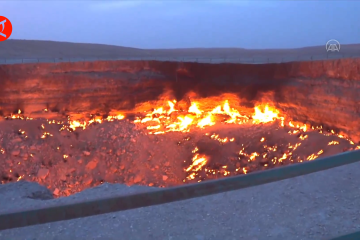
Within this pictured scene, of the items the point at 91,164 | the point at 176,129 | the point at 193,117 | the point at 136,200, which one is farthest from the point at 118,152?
the point at 136,200

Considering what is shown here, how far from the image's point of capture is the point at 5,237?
4395 millimetres

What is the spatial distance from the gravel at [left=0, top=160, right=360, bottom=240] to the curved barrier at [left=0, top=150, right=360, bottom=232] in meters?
2.45

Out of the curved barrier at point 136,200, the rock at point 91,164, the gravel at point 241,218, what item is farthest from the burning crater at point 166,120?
the curved barrier at point 136,200

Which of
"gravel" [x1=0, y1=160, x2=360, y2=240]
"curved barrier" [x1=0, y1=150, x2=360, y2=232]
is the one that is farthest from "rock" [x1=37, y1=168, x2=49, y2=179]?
"curved barrier" [x1=0, y1=150, x2=360, y2=232]

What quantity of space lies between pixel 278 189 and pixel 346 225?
1395 mm

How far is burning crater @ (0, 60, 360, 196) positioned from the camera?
11.9m

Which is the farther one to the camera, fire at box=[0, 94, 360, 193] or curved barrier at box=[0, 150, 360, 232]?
fire at box=[0, 94, 360, 193]

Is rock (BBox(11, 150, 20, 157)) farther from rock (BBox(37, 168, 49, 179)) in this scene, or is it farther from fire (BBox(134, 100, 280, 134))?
fire (BBox(134, 100, 280, 134))

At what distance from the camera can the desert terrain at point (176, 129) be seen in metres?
5.92

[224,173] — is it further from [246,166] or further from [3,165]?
[3,165]

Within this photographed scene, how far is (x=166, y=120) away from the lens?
51.9 ft

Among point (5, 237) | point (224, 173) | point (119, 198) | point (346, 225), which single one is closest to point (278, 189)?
point (346, 225)

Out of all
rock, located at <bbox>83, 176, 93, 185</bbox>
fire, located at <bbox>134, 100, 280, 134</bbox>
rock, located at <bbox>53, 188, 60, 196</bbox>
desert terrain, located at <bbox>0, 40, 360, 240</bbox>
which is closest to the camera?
desert terrain, located at <bbox>0, 40, 360, 240</bbox>

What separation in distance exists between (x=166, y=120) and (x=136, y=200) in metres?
14.1
